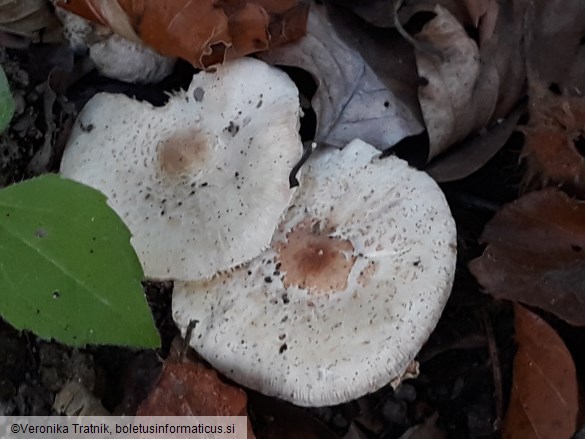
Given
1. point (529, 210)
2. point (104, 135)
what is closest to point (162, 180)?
point (104, 135)

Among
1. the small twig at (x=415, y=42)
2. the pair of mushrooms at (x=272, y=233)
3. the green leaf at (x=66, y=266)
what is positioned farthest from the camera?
the small twig at (x=415, y=42)

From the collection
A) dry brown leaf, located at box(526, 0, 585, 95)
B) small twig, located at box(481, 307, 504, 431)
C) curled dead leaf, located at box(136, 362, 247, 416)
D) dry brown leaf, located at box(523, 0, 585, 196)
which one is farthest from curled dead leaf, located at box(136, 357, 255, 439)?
dry brown leaf, located at box(526, 0, 585, 95)

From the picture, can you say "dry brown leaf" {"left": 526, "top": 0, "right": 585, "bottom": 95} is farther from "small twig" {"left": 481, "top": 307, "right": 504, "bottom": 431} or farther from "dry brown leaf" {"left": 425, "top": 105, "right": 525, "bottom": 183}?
"small twig" {"left": 481, "top": 307, "right": 504, "bottom": 431}

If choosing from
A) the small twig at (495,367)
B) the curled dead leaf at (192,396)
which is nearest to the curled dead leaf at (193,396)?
the curled dead leaf at (192,396)

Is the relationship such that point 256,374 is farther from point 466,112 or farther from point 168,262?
point 466,112

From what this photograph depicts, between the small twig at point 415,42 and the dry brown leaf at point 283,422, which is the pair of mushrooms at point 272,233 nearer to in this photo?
the dry brown leaf at point 283,422
